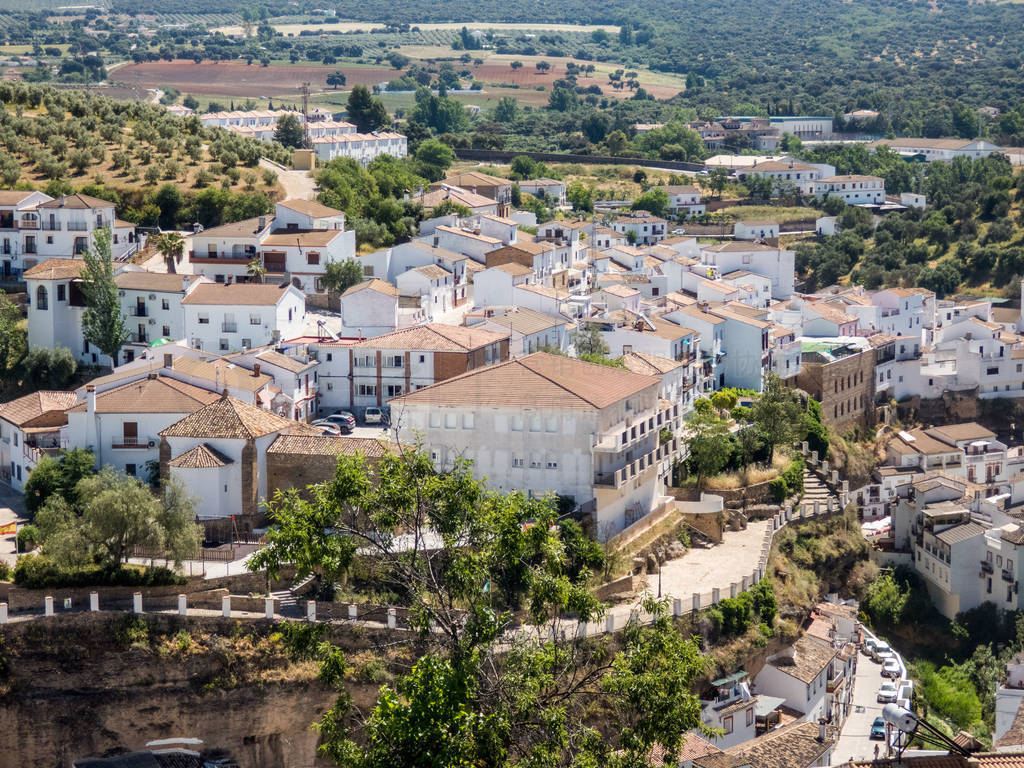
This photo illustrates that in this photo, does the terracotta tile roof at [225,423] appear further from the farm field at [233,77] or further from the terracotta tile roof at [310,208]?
the farm field at [233,77]

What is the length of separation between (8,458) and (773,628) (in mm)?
23428

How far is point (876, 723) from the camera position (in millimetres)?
46219

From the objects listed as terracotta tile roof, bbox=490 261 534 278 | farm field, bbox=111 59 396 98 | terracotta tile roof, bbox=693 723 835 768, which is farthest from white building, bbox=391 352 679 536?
farm field, bbox=111 59 396 98

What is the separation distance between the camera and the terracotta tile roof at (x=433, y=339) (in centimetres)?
5369

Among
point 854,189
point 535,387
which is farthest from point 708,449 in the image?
point 854,189

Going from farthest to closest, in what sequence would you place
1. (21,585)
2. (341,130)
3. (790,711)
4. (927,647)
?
(341,130) → (927,647) → (790,711) → (21,585)

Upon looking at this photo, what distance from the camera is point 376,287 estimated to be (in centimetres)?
5859

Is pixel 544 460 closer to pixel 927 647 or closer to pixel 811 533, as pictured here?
pixel 811 533

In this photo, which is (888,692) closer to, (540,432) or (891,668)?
(891,668)

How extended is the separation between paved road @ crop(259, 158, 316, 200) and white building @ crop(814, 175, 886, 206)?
1761 inches

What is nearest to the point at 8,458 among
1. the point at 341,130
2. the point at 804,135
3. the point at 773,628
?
→ the point at 773,628

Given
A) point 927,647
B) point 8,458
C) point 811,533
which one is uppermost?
point 8,458

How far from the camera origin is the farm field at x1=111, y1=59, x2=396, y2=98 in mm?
168875

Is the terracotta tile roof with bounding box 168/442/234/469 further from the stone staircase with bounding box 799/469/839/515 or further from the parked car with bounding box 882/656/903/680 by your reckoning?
the parked car with bounding box 882/656/903/680
